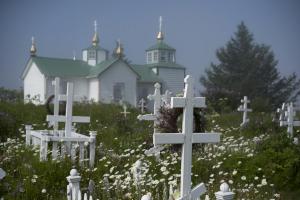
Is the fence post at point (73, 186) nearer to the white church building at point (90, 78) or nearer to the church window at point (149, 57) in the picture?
the white church building at point (90, 78)

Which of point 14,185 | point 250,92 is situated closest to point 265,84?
point 250,92

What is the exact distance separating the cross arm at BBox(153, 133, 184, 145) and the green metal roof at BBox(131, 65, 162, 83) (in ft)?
87.9

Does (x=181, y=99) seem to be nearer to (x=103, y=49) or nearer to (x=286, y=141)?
(x=286, y=141)

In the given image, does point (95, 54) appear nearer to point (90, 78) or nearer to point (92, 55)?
point (92, 55)

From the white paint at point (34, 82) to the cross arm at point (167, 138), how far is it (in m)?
23.8

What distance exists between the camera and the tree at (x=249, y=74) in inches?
1650

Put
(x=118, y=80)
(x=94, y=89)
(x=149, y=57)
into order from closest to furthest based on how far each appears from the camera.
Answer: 1. (x=94, y=89)
2. (x=118, y=80)
3. (x=149, y=57)

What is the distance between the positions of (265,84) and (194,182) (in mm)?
37596

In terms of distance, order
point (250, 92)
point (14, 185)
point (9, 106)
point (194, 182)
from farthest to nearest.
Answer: point (250, 92)
point (9, 106)
point (194, 182)
point (14, 185)

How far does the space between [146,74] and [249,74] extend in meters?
13.2

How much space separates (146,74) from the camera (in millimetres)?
33188

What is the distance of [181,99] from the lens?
4.40 m

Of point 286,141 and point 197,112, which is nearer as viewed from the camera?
point 197,112

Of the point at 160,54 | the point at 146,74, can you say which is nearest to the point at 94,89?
the point at 146,74
